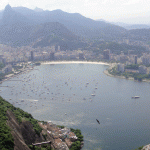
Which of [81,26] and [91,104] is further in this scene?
[81,26]

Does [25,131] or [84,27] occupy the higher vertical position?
[84,27]

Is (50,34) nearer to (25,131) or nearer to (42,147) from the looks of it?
(25,131)

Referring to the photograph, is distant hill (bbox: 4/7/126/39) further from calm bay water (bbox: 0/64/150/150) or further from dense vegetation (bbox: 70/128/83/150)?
dense vegetation (bbox: 70/128/83/150)

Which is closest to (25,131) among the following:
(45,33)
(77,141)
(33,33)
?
(77,141)

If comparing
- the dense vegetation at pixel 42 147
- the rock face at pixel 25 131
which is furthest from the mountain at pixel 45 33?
the dense vegetation at pixel 42 147

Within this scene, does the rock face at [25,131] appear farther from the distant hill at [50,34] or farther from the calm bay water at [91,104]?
the distant hill at [50,34]

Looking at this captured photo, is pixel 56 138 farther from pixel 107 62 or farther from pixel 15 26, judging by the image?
pixel 15 26

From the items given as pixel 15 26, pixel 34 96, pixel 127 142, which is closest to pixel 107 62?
pixel 34 96

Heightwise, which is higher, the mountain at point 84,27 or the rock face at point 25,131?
the mountain at point 84,27

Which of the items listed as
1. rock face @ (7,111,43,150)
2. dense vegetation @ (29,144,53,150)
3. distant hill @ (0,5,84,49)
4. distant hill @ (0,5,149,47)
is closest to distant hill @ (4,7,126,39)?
distant hill @ (0,5,149,47)
